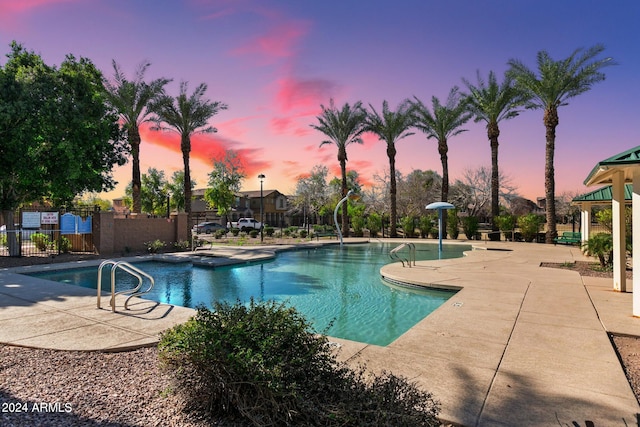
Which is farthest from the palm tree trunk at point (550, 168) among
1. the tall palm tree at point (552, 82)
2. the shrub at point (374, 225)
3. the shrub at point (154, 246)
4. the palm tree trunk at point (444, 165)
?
the shrub at point (154, 246)

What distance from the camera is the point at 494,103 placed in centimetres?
2662

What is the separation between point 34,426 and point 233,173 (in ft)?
147

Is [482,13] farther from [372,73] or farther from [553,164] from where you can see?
[553,164]

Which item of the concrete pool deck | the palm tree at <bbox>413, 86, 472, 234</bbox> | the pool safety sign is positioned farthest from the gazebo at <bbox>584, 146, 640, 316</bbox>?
the palm tree at <bbox>413, 86, 472, 234</bbox>

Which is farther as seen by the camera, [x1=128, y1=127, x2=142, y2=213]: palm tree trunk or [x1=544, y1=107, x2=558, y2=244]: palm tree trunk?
[x1=544, y1=107, x2=558, y2=244]: palm tree trunk

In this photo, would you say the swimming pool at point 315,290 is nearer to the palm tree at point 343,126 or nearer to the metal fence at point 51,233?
the metal fence at point 51,233

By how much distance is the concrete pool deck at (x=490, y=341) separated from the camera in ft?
11.1

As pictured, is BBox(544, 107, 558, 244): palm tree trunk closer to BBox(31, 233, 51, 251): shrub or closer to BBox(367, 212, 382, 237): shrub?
BBox(367, 212, 382, 237): shrub

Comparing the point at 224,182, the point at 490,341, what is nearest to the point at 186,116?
the point at 224,182

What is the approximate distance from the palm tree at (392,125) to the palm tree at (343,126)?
88 cm

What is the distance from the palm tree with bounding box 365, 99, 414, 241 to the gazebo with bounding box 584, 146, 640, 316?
22.7 metres

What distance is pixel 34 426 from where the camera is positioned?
116 inches

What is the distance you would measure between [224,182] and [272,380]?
4178 centimetres

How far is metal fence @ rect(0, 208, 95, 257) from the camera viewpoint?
16.0 m
